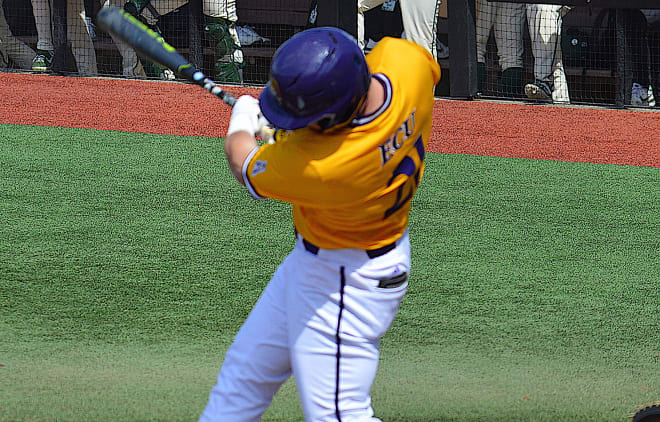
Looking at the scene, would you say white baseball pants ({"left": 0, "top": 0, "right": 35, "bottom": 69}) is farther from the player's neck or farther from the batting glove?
the player's neck

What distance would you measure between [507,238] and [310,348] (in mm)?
3280

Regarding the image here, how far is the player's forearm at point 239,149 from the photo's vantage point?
231 cm

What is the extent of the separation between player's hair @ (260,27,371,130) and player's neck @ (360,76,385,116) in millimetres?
38

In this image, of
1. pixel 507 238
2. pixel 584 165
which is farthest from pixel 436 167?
pixel 507 238

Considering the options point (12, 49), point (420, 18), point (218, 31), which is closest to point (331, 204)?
point (420, 18)

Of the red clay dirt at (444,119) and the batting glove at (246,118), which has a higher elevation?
the batting glove at (246,118)

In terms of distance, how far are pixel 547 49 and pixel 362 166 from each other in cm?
788

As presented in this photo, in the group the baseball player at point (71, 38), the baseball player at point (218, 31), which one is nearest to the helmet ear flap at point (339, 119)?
the baseball player at point (218, 31)

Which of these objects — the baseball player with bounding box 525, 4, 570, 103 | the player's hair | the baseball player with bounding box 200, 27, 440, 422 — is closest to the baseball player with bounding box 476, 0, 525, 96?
the baseball player with bounding box 525, 4, 570, 103

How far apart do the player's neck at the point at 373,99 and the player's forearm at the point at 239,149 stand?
361mm

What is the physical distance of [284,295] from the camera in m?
2.35

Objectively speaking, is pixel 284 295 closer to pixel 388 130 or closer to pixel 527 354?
pixel 388 130

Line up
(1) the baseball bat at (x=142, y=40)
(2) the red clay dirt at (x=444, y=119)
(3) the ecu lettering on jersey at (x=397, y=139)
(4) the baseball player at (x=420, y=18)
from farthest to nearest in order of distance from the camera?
1. (4) the baseball player at (x=420, y=18)
2. (2) the red clay dirt at (x=444, y=119)
3. (1) the baseball bat at (x=142, y=40)
4. (3) the ecu lettering on jersey at (x=397, y=139)

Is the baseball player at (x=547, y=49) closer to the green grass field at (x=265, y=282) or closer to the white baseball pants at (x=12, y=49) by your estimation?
the green grass field at (x=265, y=282)
